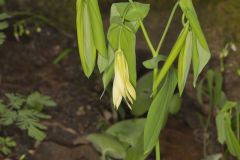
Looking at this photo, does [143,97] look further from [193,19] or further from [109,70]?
[193,19]

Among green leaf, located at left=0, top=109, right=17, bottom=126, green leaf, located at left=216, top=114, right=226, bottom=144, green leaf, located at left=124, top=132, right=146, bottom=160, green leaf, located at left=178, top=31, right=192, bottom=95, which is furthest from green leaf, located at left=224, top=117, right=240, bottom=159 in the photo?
green leaf, located at left=0, top=109, right=17, bottom=126

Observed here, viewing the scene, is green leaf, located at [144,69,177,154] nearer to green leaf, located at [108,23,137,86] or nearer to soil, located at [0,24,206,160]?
green leaf, located at [108,23,137,86]

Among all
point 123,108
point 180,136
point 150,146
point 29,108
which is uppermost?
point 150,146

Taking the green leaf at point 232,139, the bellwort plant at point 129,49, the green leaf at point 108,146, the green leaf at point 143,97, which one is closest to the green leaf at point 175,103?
the green leaf at point 143,97

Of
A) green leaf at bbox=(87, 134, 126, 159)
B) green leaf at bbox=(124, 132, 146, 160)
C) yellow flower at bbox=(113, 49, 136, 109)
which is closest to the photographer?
yellow flower at bbox=(113, 49, 136, 109)

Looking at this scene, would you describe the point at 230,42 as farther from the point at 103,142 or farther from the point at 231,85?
the point at 103,142

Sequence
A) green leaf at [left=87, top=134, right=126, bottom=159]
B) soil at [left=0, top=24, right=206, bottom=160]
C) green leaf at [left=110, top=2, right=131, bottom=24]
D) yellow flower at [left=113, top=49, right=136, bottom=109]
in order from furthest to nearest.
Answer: soil at [left=0, top=24, right=206, bottom=160] < green leaf at [left=87, top=134, right=126, bottom=159] < green leaf at [left=110, top=2, right=131, bottom=24] < yellow flower at [left=113, top=49, right=136, bottom=109]

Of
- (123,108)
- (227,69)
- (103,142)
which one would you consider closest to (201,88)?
(227,69)
